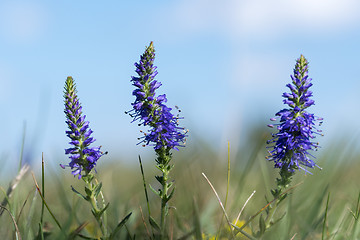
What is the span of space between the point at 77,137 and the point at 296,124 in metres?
2.10

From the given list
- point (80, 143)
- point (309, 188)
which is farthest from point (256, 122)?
point (80, 143)

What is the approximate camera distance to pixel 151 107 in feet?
13.4

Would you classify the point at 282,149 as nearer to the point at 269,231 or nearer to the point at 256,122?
the point at 269,231

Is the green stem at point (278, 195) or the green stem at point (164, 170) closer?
the green stem at point (164, 170)

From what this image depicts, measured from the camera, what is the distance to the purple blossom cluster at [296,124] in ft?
13.9

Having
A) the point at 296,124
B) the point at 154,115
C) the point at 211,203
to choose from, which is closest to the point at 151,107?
the point at 154,115

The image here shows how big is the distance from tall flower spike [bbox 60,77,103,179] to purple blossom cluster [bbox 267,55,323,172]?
1.75 m

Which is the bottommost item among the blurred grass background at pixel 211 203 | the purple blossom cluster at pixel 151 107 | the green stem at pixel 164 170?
the blurred grass background at pixel 211 203

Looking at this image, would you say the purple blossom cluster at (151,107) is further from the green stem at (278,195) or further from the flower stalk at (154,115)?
the green stem at (278,195)

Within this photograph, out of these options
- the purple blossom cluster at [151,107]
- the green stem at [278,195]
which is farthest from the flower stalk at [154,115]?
the green stem at [278,195]

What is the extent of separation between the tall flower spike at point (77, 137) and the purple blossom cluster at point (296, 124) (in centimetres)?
175

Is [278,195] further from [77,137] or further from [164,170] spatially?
[77,137]

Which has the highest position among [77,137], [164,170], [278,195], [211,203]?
[77,137]

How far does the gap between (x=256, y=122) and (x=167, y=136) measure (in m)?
14.1
